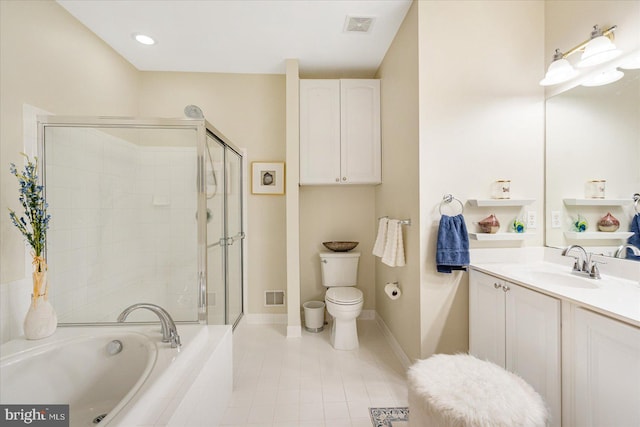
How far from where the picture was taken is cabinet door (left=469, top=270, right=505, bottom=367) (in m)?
1.57

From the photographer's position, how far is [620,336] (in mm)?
985

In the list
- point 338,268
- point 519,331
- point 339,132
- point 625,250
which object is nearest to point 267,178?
point 339,132

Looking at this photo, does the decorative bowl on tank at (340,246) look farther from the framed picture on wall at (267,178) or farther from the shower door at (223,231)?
the shower door at (223,231)

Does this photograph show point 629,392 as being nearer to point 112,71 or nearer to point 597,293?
point 597,293

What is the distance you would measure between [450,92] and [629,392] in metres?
1.68

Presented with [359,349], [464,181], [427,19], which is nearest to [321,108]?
[427,19]

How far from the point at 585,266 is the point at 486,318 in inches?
23.1

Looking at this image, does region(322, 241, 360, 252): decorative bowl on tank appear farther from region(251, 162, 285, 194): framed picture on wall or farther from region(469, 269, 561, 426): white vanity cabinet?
region(469, 269, 561, 426): white vanity cabinet

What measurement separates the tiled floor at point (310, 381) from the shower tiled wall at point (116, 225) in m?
0.70

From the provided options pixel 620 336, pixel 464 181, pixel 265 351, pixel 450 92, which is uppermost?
pixel 450 92

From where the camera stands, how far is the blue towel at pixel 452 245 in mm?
1728

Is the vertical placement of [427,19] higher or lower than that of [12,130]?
higher

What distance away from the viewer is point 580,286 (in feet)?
4.78

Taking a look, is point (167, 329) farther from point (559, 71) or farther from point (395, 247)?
point (559, 71)
